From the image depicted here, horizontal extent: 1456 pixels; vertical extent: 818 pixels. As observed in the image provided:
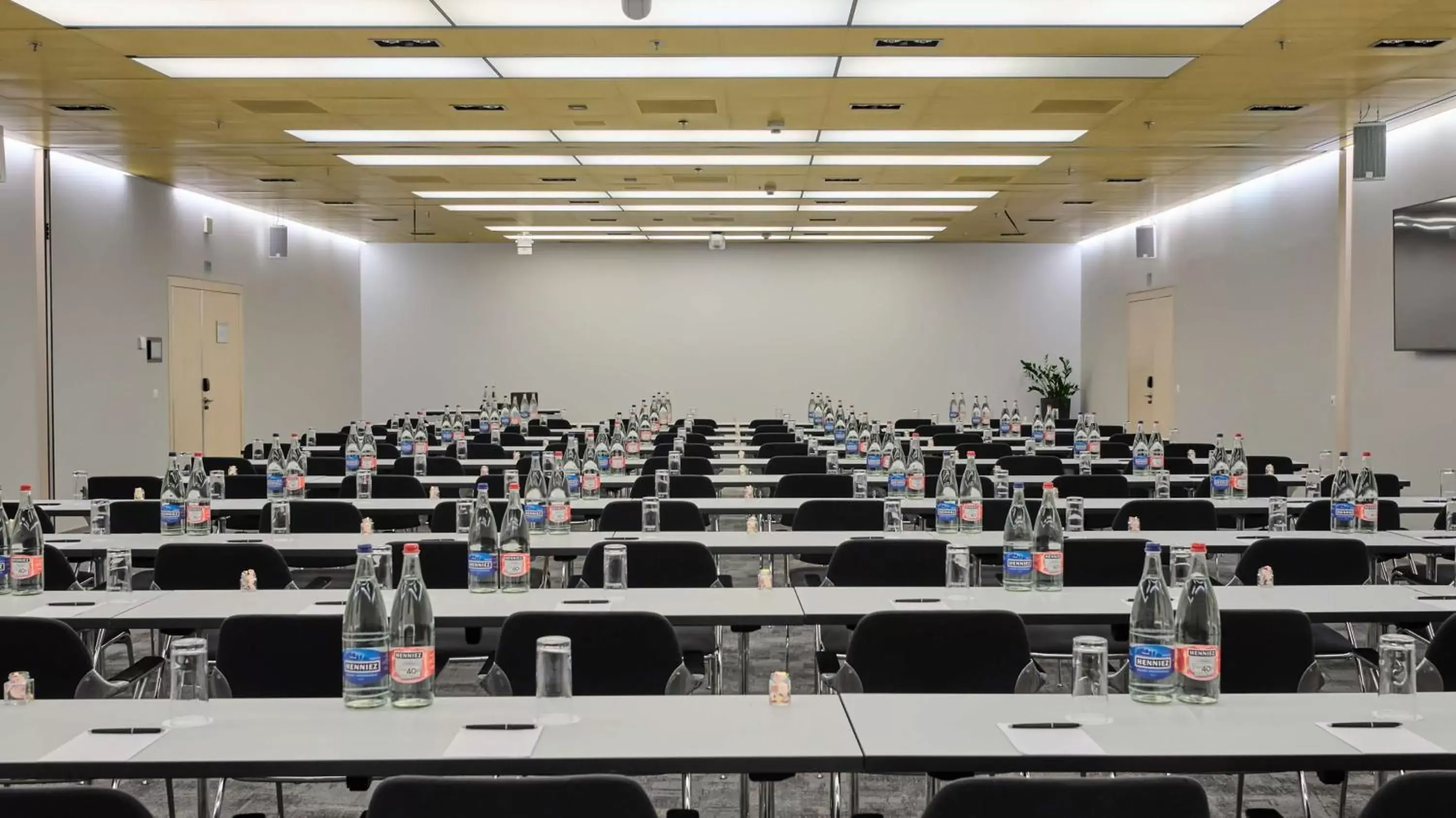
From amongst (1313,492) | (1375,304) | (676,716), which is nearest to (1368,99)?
(1375,304)

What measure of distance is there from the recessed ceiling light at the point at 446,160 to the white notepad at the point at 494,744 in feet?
32.2

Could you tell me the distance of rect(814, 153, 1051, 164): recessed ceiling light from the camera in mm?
11758

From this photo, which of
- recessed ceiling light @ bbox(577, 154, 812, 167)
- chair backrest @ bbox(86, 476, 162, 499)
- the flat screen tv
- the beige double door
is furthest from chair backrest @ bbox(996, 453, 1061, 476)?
the beige double door

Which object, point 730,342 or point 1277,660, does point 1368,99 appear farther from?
point 730,342

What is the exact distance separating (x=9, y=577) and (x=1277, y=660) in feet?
11.6

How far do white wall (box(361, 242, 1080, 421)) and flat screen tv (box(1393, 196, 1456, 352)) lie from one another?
10072mm

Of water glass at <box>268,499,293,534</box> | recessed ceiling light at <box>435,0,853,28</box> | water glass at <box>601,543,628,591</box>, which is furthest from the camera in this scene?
recessed ceiling light at <box>435,0,853,28</box>

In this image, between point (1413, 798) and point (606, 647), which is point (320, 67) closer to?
point (606, 647)

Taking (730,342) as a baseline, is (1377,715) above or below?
below

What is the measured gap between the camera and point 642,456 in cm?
1052

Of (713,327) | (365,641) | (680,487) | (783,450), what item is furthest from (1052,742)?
(713,327)

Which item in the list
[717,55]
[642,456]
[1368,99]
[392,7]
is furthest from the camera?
[642,456]

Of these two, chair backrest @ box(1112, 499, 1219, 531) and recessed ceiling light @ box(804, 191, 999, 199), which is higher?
recessed ceiling light @ box(804, 191, 999, 199)

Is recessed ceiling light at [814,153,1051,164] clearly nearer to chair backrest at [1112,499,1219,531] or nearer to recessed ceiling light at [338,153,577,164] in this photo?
recessed ceiling light at [338,153,577,164]
